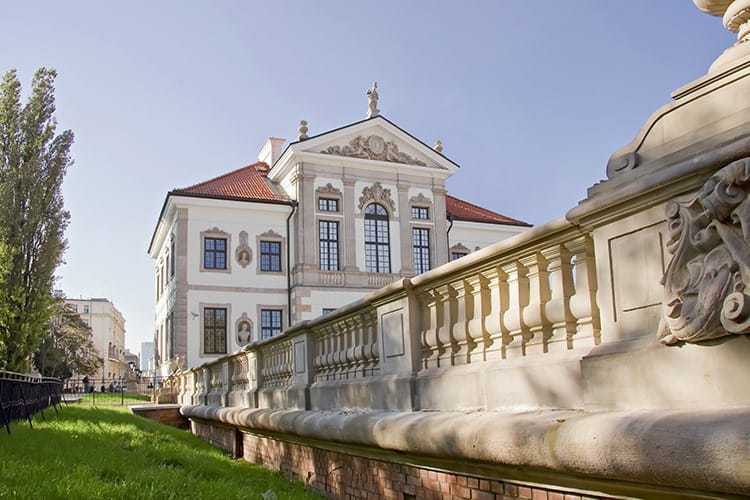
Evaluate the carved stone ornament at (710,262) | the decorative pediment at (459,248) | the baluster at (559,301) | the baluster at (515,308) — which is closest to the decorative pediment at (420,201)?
the decorative pediment at (459,248)

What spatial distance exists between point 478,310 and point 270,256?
3414 cm

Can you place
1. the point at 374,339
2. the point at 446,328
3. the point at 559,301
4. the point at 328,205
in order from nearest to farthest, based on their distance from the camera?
the point at 559,301, the point at 446,328, the point at 374,339, the point at 328,205

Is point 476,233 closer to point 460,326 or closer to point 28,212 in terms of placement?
point 28,212

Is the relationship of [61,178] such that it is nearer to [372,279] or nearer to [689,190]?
[372,279]

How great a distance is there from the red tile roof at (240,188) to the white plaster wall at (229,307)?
4.90 m

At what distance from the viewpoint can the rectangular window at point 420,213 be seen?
40656 millimetres

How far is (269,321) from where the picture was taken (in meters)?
38.1

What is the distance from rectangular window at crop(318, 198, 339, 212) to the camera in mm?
38656

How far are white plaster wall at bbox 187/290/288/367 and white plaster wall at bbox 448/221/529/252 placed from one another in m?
11.0

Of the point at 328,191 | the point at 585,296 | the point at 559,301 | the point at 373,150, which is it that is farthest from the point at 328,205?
the point at 585,296

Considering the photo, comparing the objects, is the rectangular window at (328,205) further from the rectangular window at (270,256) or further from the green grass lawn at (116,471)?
the green grass lawn at (116,471)

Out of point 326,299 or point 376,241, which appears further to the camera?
point 376,241

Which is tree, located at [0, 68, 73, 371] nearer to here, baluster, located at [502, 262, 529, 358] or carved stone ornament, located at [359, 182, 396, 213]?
carved stone ornament, located at [359, 182, 396, 213]

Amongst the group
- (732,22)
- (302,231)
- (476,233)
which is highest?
(476,233)
